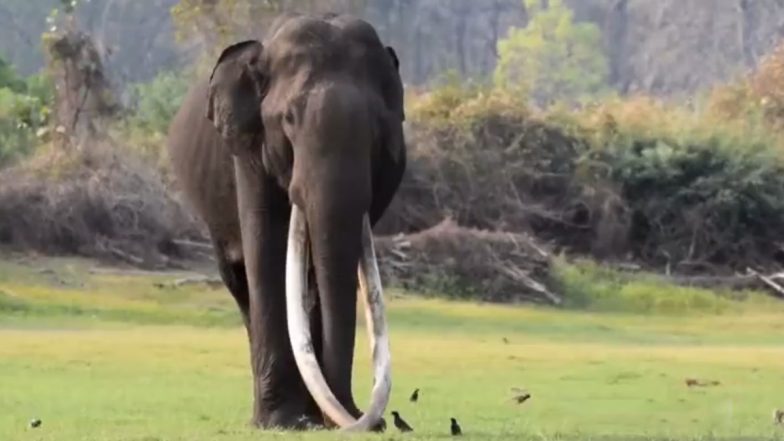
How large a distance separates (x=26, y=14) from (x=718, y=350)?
80.4 m

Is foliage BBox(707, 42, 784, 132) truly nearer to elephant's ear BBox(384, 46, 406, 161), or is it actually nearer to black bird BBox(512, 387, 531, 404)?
black bird BBox(512, 387, 531, 404)

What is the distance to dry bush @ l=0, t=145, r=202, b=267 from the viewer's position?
37938 millimetres

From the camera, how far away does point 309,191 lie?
11.6 meters

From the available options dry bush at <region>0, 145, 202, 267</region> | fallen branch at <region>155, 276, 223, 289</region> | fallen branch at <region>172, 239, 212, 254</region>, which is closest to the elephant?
fallen branch at <region>155, 276, 223, 289</region>

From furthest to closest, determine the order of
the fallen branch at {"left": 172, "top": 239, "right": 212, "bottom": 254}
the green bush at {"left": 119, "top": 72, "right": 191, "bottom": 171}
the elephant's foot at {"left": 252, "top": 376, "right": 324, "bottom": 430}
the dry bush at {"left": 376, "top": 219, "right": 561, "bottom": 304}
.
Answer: the green bush at {"left": 119, "top": 72, "right": 191, "bottom": 171} → the fallen branch at {"left": 172, "top": 239, "right": 212, "bottom": 254} → the dry bush at {"left": 376, "top": 219, "right": 561, "bottom": 304} → the elephant's foot at {"left": 252, "top": 376, "right": 324, "bottom": 430}

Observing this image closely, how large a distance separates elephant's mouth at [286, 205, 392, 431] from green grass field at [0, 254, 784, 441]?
0.71ft

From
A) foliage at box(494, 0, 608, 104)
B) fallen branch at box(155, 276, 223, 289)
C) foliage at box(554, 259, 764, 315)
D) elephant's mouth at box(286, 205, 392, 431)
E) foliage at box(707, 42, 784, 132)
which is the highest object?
elephant's mouth at box(286, 205, 392, 431)

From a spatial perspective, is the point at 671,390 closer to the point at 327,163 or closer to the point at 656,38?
the point at 327,163

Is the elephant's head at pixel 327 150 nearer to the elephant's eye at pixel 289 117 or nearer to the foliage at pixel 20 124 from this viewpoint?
the elephant's eye at pixel 289 117

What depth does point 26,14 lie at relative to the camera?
105 metres

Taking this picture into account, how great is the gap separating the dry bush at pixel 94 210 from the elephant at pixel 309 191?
80.6ft

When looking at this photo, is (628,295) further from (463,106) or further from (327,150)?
(327,150)

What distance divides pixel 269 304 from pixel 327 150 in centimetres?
153

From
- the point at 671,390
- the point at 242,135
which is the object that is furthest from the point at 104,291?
the point at 242,135
